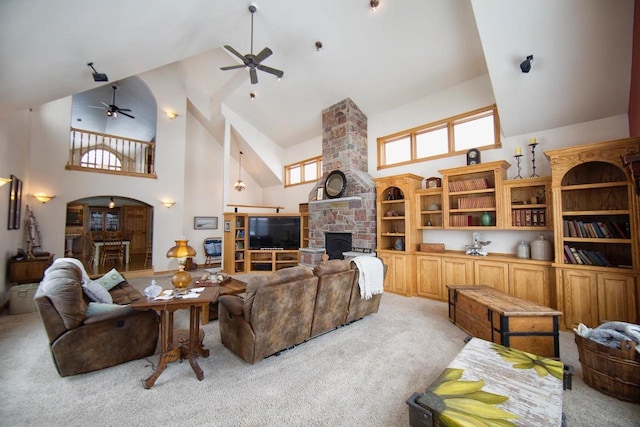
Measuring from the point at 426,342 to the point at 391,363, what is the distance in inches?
28.8

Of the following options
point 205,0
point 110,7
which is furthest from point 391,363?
point 205,0

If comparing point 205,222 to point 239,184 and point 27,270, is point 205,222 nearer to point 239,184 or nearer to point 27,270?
point 239,184

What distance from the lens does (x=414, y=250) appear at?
514 centimetres

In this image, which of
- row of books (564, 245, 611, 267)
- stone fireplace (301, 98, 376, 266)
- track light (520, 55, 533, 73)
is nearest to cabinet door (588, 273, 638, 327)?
row of books (564, 245, 611, 267)

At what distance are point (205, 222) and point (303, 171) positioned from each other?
3.95 m

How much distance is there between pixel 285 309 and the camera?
265cm

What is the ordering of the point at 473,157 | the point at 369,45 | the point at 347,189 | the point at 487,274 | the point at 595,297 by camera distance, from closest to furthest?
the point at 595,297 → the point at 487,274 → the point at 473,157 → the point at 369,45 → the point at 347,189

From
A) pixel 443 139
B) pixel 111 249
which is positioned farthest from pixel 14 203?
pixel 443 139

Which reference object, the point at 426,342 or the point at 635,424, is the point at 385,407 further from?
the point at 635,424

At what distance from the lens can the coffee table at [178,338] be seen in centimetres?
231

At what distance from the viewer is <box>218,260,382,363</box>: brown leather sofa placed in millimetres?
2500

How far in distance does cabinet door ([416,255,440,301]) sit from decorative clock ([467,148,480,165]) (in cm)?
189

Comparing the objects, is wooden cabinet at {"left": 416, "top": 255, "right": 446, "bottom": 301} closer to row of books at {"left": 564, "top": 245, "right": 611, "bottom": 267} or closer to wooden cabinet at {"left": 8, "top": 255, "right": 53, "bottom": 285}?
row of books at {"left": 564, "top": 245, "right": 611, "bottom": 267}

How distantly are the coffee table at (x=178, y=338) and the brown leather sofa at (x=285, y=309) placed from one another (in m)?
0.32
